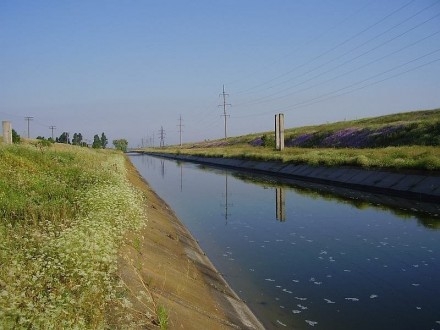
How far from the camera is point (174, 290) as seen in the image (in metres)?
7.62

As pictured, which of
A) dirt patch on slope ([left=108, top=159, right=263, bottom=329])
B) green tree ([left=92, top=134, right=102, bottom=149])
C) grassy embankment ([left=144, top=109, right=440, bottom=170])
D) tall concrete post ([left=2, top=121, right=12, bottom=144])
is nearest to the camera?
dirt patch on slope ([left=108, top=159, right=263, bottom=329])

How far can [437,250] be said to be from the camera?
1245 cm

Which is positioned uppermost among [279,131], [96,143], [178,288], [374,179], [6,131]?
[96,143]

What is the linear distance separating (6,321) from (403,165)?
25.5 meters

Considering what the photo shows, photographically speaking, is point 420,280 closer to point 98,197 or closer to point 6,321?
point 98,197

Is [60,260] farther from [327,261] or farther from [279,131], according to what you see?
[279,131]

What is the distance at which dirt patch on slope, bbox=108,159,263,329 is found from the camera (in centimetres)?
619

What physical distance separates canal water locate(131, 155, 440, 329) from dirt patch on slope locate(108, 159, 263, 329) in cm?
68

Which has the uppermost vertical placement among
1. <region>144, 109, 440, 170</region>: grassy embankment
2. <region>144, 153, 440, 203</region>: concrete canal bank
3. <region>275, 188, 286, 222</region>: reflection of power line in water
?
<region>144, 109, 440, 170</region>: grassy embankment

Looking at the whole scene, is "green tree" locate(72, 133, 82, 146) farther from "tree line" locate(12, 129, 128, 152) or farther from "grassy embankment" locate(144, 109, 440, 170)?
"grassy embankment" locate(144, 109, 440, 170)

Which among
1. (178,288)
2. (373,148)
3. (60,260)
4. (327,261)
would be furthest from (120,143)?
(60,260)

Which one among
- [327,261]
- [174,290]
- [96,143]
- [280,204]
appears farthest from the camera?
[96,143]

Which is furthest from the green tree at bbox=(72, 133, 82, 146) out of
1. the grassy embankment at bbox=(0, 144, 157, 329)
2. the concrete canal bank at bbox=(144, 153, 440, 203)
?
the grassy embankment at bbox=(0, 144, 157, 329)

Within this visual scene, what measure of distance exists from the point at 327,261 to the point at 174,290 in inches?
222
